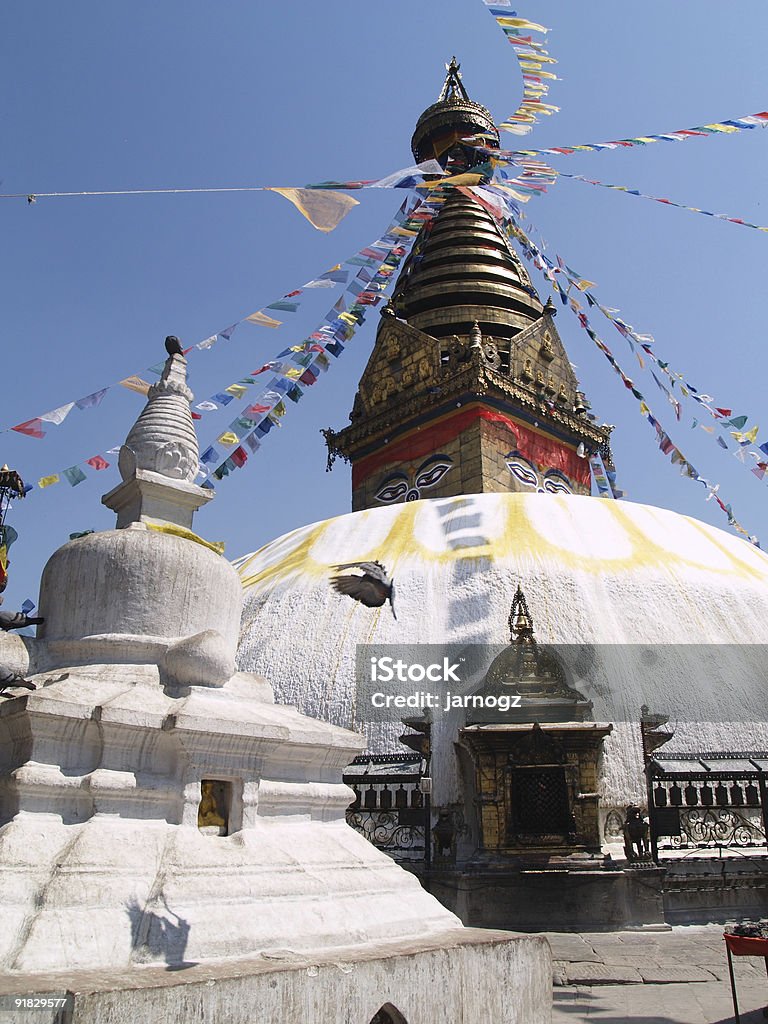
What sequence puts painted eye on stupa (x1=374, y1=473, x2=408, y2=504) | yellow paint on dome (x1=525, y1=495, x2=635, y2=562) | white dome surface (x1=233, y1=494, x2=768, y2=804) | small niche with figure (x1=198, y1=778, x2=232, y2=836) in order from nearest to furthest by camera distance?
1. small niche with figure (x1=198, y1=778, x2=232, y2=836)
2. white dome surface (x1=233, y1=494, x2=768, y2=804)
3. yellow paint on dome (x1=525, y1=495, x2=635, y2=562)
4. painted eye on stupa (x1=374, y1=473, x2=408, y2=504)

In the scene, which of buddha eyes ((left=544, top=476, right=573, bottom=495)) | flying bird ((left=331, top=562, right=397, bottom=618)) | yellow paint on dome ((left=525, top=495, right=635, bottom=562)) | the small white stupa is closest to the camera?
the small white stupa

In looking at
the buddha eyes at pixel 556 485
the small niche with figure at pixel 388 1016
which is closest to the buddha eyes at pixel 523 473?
the buddha eyes at pixel 556 485

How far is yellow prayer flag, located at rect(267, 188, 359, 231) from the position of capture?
7.13m

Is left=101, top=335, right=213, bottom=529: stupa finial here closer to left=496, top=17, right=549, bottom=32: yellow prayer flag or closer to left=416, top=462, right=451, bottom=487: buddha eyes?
left=496, top=17, right=549, bottom=32: yellow prayer flag

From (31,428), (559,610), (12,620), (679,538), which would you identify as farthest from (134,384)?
(679,538)

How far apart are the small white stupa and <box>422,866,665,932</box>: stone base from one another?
12.6 ft

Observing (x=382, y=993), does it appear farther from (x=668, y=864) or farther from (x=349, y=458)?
(x=349, y=458)

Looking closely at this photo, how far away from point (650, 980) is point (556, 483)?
14176 mm

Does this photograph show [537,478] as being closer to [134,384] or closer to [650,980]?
[134,384]

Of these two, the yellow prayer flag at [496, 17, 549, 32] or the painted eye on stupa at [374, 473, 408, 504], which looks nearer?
the yellow prayer flag at [496, 17, 549, 32]

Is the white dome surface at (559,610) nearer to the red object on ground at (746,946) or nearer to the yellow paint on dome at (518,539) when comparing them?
the yellow paint on dome at (518,539)

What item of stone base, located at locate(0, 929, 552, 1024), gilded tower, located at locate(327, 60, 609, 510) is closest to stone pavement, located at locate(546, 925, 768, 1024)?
stone base, located at locate(0, 929, 552, 1024)

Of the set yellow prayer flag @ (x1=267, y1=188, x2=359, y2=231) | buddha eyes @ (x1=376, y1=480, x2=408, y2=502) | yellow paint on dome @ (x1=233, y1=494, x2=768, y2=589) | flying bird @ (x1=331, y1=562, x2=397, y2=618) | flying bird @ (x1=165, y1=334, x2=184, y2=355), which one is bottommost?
flying bird @ (x1=331, y1=562, x2=397, y2=618)

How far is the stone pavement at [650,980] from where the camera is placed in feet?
13.9
